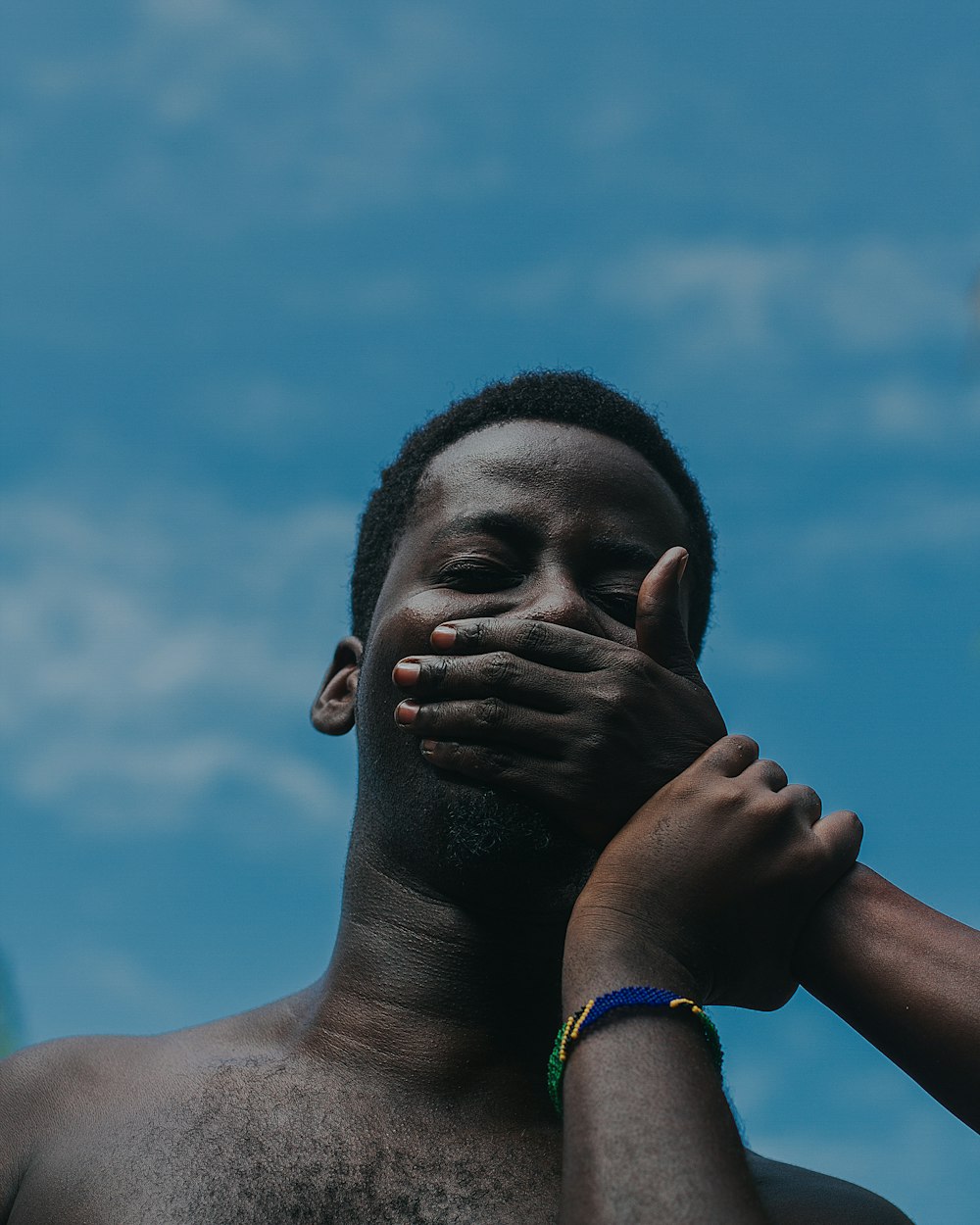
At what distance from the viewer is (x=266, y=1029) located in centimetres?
391

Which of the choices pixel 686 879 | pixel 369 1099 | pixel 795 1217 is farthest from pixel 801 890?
pixel 369 1099

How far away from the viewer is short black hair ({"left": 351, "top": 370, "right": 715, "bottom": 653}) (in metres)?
4.79

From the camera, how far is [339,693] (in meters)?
4.75

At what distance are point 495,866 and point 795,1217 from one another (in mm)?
1092

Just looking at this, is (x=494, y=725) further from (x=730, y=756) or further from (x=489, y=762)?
(x=730, y=756)

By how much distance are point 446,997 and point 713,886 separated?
3.74ft

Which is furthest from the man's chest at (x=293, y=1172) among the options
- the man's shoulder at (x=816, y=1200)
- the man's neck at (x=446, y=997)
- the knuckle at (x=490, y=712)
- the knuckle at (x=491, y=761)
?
the knuckle at (x=490, y=712)

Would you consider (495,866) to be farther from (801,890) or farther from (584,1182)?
(584,1182)

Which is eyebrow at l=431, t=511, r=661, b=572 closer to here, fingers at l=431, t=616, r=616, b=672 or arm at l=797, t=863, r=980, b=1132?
fingers at l=431, t=616, r=616, b=672

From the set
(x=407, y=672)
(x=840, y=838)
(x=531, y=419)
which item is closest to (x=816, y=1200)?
(x=840, y=838)

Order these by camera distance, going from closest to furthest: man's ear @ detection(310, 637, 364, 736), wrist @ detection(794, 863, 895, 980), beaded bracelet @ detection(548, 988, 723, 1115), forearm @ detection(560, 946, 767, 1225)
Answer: forearm @ detection(560, 946, 767, 1225), beaded bracelet @ detection(548, 988, 723, 1115), wrist @ detection(794, 863, 895, 980), man's ear @ detection(310, 637, 364, 736)

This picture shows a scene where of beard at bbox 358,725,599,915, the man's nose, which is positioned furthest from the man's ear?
the man's nose

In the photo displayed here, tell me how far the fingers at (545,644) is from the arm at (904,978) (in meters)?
0.76

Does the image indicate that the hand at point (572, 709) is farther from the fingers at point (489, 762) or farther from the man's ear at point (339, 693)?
the man's ear at point (339, 693)
